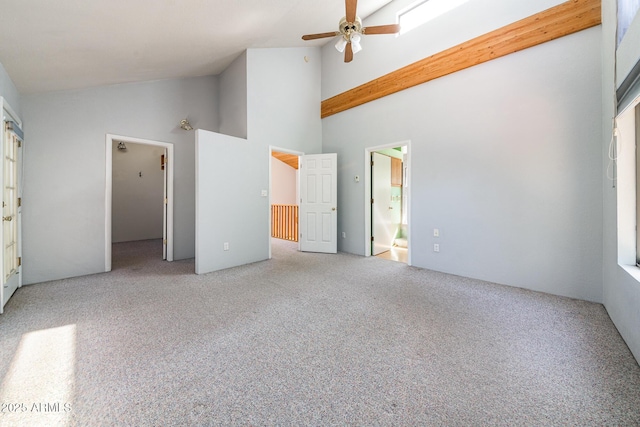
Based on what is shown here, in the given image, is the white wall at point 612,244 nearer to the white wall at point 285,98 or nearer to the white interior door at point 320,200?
the white interior door at point 320,200

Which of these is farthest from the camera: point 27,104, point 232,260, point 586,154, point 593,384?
point 232,260

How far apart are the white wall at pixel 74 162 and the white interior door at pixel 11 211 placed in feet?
0.55

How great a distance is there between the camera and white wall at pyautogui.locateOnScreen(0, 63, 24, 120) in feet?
8.13

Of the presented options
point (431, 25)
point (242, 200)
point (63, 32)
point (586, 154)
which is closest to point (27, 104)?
point (63, 32)

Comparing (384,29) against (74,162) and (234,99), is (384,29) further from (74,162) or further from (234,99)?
(74,162)

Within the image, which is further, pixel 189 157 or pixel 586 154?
pixel 189 157

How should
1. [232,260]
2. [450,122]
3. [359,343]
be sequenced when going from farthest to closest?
[232,260]
[450,122]
[359,343]

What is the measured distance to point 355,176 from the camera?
4848mm

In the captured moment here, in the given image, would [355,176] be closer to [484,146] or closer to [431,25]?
[484,146]

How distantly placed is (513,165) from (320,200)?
10.0 ft

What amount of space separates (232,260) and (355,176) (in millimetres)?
2663

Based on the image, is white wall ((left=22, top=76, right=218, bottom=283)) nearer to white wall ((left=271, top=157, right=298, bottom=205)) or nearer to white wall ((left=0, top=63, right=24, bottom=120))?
white wall ((left=0, top=63, right=24, bottom=120))

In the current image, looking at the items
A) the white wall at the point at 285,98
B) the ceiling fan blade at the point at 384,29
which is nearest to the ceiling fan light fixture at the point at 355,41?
the ceiling fan blade at the point at 384,29

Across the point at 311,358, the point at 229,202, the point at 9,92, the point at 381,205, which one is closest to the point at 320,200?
the point at 381,205
